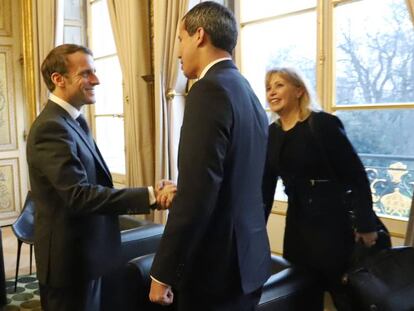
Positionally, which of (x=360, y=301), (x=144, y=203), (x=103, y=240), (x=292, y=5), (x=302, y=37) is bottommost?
(x=360, y=301)

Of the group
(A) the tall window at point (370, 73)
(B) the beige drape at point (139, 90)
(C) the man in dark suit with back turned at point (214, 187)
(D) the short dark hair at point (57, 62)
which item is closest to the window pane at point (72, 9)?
(B) the beige drape at point (139, 90)

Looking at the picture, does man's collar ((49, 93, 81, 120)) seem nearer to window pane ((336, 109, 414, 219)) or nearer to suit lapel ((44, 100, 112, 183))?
suit lapel ((44, 100, 112, 183))

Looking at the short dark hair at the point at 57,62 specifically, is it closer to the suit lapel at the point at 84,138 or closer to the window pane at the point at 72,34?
the suit lapel at the point at 84,138

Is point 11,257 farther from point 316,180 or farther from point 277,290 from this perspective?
point 316,180

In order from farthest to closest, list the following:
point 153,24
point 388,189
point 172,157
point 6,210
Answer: point 6,210
point 153,24
point 172,157
point 388,189

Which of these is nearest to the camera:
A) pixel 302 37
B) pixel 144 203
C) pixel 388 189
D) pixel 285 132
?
pixel 144 203

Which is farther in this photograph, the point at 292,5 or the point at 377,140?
the point at 292,5

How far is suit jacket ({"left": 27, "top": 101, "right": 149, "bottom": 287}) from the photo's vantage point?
1.62 metres

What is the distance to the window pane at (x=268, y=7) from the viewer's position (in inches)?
112

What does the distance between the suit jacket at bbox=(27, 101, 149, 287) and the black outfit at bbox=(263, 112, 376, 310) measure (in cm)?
67

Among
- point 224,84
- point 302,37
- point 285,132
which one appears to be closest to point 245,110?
point 224,84

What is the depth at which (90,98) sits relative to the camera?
185 centimetres

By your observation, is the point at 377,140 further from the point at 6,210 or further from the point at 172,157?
the point at 6,210

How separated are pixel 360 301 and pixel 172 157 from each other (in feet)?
6.19
